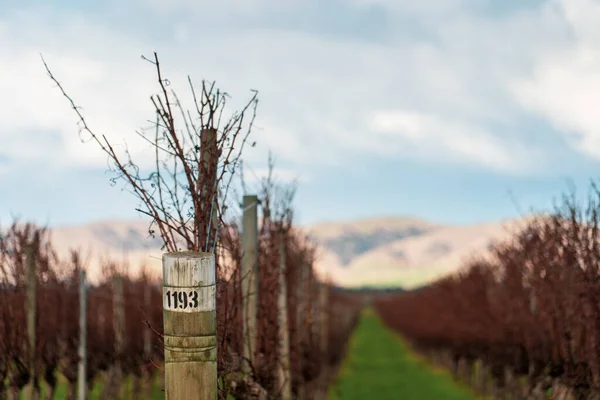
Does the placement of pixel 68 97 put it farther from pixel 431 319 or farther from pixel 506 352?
pixel 431 319

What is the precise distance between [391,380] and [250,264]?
1000 inches

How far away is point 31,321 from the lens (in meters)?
13.9

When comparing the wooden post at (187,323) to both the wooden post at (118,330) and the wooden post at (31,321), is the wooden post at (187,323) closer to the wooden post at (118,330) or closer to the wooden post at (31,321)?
the wooden post at (31,321)

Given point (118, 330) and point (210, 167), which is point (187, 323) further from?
point (118, 330)

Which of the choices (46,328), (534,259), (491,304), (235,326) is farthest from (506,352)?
(235,326)

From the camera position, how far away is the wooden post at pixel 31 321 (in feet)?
45.1

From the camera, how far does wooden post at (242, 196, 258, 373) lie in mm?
9773

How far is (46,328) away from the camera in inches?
619

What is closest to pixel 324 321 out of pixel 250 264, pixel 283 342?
pixel 283 342

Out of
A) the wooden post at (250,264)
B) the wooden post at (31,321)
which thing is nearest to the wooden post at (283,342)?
the wooden post at (250,264)

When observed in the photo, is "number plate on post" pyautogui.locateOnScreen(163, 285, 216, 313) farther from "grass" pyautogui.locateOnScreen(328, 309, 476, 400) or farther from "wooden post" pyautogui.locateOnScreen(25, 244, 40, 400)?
"grass" pyautogui.locateOnScreen(328, 309, 476, 400)

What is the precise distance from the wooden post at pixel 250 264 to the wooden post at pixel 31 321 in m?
5.18

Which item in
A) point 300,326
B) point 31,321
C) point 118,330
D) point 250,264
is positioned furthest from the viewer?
point 118,330

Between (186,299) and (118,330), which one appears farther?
(118,330)
